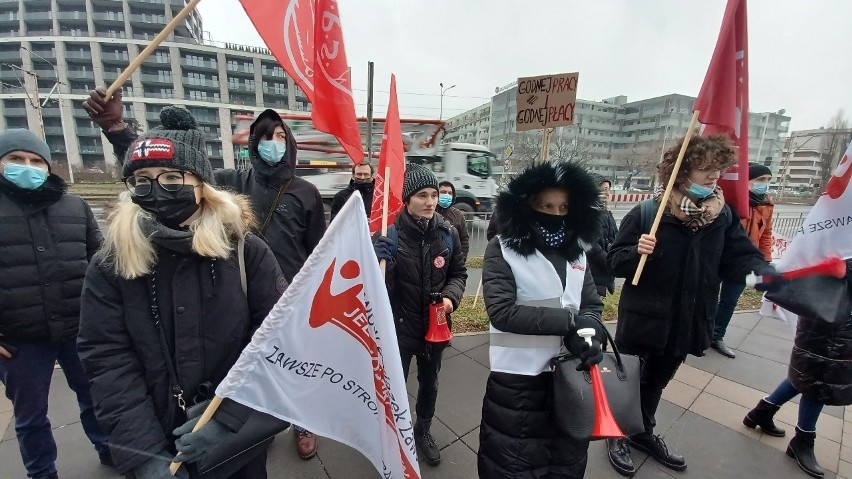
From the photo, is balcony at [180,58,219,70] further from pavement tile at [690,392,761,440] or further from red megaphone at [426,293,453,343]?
pavement tile at [690,392,761,440]

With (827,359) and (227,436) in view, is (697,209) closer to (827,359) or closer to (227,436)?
(827,359)

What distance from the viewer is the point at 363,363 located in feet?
5.12

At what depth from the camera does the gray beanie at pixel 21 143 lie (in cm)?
206

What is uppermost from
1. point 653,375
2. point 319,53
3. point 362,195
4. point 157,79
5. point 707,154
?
point 157,79

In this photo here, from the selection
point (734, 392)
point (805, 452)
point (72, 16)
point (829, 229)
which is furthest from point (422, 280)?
point (72, 16)

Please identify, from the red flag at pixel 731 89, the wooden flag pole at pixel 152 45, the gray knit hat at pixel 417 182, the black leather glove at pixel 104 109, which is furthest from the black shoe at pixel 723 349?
the black leather glove at pixel 104 109

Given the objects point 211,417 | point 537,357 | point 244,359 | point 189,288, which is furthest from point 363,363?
point 537,357

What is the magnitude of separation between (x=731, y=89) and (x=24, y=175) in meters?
4.41

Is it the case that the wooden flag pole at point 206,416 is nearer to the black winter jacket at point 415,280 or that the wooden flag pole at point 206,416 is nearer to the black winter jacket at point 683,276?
the black winter jacket at point 415,280

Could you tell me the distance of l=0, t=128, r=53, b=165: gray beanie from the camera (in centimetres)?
206

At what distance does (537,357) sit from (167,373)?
5.44 ft

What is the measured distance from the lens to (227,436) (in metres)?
1.39

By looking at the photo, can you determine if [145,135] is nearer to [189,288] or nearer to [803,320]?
[189,288]

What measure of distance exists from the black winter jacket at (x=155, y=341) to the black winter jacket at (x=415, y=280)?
1.17 metres
